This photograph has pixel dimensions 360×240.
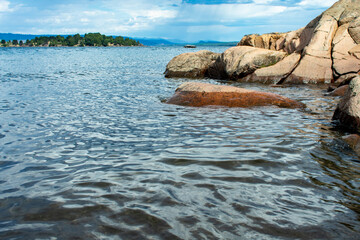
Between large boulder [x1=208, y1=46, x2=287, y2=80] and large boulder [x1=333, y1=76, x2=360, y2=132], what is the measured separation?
29.5ft

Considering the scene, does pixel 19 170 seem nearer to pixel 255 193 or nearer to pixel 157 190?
pixel 157 190

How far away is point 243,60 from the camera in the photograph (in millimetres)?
15977

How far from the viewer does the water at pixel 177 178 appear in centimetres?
271

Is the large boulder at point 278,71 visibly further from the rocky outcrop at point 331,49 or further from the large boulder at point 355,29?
the large boulder at point 355,29

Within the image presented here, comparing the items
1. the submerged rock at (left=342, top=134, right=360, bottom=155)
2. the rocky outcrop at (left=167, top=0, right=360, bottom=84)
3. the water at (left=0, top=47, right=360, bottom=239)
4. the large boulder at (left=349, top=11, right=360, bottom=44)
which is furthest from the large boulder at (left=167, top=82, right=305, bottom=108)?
the large boulder at (left=349, top=11, right=360, bottom=44)

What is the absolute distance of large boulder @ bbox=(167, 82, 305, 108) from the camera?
857 centimetres

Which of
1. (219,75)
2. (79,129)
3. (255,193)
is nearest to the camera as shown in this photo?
(255,193)

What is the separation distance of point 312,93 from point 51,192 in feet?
35.0

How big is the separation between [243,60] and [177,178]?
13.3 metres

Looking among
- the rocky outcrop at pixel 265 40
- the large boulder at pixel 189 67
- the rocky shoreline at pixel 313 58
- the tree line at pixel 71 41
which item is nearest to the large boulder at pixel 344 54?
the rocky shoreline at pixel 313 58

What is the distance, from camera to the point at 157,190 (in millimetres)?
3404

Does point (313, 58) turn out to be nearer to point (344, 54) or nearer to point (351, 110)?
point (344, 54)

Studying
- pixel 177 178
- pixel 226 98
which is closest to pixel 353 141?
pixel 177 178

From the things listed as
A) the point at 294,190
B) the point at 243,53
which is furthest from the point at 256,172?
the point at 243,53
